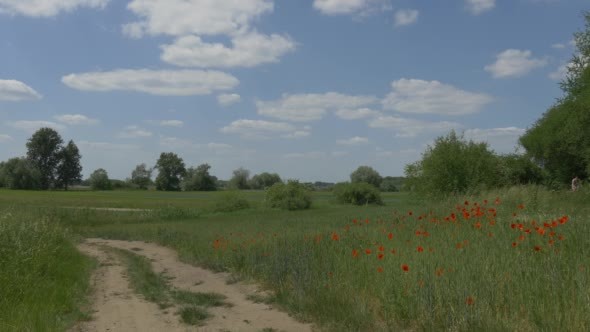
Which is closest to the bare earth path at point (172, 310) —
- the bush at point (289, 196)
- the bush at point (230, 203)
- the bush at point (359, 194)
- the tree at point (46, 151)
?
the bush at point (230, 203)

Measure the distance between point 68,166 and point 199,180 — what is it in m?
32.3

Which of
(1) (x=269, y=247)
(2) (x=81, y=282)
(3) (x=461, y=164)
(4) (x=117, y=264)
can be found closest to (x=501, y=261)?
(1) (x=269, y=247)

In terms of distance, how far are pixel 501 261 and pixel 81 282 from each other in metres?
Answer: 9.13

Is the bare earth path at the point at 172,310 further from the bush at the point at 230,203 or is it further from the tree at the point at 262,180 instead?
the tree at the point at 262,180

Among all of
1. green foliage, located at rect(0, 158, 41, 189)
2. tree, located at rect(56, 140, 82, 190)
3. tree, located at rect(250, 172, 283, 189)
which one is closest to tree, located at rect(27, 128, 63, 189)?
tree, located at rect(56, 140, 82, 190)

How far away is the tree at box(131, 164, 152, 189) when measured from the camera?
14725 cm

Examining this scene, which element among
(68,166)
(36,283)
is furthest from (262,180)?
(36,283)

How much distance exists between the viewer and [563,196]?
1736cm

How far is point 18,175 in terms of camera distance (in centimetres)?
10244

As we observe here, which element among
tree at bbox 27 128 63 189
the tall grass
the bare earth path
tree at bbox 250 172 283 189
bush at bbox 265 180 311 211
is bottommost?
the bare earth path

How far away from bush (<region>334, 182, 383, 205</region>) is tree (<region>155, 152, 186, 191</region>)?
89.8 metres

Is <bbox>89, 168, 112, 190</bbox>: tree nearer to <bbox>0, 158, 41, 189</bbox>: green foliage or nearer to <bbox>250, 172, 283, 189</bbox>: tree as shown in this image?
<bbox>0, 158, 41, 189</bbox>: green foliage

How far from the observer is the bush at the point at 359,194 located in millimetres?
60781

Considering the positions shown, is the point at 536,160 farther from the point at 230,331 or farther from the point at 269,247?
the point at 230,331
